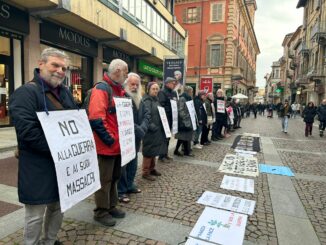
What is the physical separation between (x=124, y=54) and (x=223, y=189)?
567 inches

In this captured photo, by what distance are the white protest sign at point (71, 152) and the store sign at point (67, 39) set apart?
976 cm

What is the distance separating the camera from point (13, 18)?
948cm

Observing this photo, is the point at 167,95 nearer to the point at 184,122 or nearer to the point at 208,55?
the point at 184,122

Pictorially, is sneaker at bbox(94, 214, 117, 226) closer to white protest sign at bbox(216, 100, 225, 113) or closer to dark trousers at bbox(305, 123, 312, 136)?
white protest sign at bbox(216, 100, 225, 113)

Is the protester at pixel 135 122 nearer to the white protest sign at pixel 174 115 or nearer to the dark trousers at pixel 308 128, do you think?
the white protest sign at pixel 174 115

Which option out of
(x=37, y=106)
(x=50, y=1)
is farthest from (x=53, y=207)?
(x=50, y=1)

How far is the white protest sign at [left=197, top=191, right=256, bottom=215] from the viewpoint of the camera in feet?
13.0

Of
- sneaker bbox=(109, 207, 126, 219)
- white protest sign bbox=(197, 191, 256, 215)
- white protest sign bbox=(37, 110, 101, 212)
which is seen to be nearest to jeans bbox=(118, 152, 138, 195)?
sneaker bbox=(109, 207, 126, 219)

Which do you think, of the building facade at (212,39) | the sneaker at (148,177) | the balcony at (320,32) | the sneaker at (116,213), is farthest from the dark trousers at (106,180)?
the balcony at (320,32)

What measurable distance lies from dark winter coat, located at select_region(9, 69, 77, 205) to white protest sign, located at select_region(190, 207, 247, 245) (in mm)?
1701

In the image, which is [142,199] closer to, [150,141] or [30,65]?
[150,141]

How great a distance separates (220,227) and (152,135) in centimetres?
229

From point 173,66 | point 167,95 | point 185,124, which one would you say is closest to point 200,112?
point 185,124

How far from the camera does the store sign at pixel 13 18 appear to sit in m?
9.04
